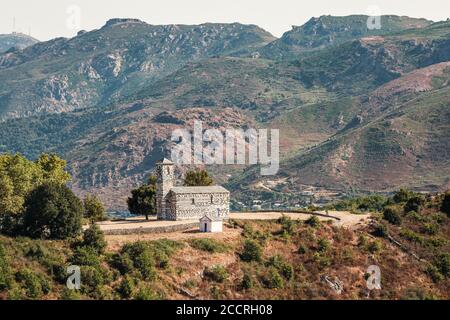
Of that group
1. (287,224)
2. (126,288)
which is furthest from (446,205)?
(126,288)

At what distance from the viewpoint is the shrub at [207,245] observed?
294 feet

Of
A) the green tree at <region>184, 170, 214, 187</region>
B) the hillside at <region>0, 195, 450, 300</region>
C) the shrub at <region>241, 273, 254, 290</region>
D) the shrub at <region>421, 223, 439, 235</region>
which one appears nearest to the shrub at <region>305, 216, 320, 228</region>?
the hillside at <region>0, 195, 450, 300</region>

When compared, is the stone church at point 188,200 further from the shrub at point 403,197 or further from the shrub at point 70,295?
the shrub at point 403,197

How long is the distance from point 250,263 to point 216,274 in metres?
4.68

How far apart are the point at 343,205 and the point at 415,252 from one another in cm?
4020

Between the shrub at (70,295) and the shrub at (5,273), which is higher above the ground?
the shrub at (5,273)

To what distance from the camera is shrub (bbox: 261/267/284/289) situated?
87.1 meters

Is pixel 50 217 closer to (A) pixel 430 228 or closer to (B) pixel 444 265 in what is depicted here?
(B) pixel 444 265

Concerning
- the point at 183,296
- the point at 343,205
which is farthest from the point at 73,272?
the point at 343,205

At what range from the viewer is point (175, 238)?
91.1 metres

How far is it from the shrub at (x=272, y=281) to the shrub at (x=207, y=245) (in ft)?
17.5

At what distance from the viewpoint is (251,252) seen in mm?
90938

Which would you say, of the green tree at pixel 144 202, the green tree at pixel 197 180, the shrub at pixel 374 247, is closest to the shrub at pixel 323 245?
the shrub at pixel 374 247
